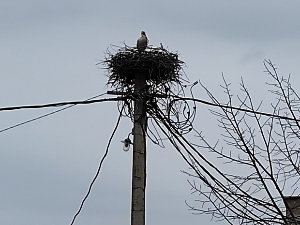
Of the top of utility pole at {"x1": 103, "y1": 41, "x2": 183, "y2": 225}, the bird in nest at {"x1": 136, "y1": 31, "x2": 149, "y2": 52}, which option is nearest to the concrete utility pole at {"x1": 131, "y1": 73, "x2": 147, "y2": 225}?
the top of utility pole at {"x1": 103, "y1": 41, "x2": 183, "y2": 225}

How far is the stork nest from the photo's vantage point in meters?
7.26

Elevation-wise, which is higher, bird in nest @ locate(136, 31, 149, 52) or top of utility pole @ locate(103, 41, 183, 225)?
bird in nest @ locate(136, 31, 149, 52)

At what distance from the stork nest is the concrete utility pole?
299 millimetres

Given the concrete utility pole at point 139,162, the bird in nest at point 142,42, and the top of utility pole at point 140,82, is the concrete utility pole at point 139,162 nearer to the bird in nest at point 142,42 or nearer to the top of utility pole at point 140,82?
the top of utility pole at point 140,82

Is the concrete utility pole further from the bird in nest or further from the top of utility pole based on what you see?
the bird in nest

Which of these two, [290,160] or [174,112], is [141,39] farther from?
[290,160]

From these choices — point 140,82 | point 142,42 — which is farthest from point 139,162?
point 142,42

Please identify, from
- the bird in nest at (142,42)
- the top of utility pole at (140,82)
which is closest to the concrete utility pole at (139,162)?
the top of utility pole at (140,82)

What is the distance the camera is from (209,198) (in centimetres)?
693

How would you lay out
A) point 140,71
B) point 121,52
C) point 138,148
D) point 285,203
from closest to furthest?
1. point 285,203
2. point 138,148
3. point 140,71
4. point 121,52

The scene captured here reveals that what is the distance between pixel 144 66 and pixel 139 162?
3.84 feet

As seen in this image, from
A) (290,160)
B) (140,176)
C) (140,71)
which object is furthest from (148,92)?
(290,160)

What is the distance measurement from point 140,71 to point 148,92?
1.20ft

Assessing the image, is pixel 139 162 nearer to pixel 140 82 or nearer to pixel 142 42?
pixel 140 82
